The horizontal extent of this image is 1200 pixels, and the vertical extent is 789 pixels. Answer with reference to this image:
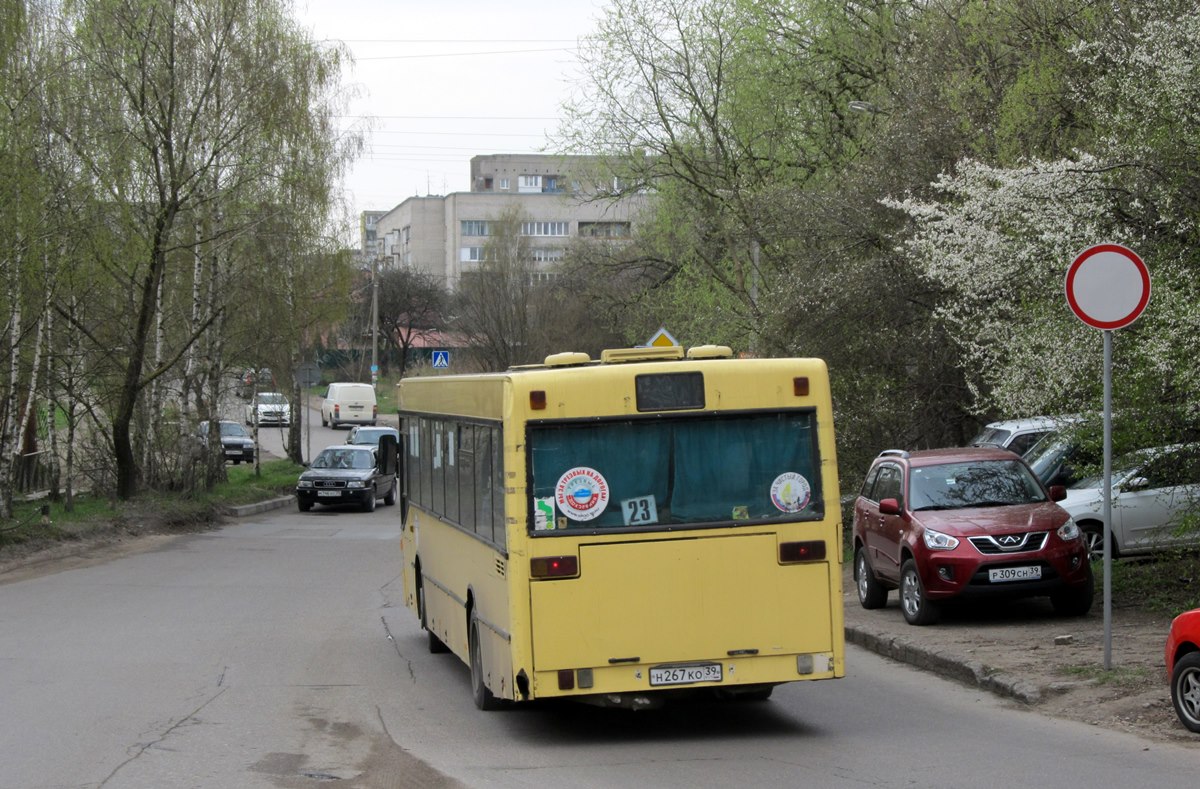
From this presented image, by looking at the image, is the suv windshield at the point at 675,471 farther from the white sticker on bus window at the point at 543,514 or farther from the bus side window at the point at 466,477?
the bus side window at the point at 466,477

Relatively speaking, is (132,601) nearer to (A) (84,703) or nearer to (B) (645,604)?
(A) (84,703)

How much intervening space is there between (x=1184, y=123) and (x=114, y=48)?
71.4 feet

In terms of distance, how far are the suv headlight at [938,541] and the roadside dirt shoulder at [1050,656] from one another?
82 centimetres

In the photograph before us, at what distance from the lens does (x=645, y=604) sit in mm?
8961

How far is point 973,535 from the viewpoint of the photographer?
14.0 m

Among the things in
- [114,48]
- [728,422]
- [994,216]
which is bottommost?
[728,422]

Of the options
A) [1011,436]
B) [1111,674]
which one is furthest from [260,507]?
[1111,674]

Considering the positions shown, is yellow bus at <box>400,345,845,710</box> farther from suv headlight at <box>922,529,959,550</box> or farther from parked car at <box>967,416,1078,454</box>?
parked car at <box>967,416,1078,454</box>

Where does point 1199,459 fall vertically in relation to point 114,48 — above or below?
below

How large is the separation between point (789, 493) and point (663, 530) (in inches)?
34.9

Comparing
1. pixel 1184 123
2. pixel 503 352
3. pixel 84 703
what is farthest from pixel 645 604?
pixel 503 352

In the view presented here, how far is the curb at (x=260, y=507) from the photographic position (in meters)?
34.3

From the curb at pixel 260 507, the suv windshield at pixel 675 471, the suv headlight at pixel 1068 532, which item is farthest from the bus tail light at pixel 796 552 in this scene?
the curb at pixel 260 507

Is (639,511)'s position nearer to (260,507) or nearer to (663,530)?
(663,530)
